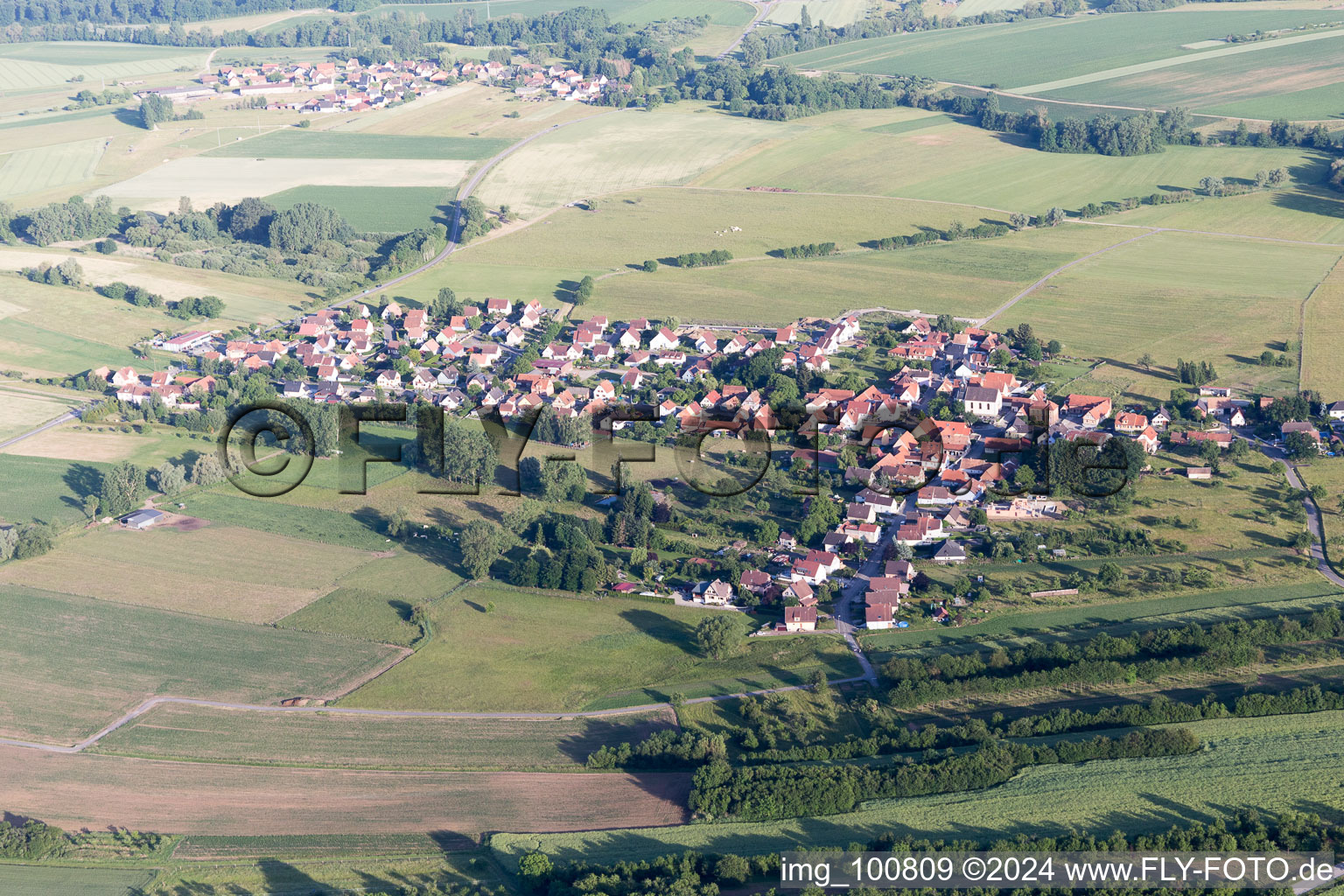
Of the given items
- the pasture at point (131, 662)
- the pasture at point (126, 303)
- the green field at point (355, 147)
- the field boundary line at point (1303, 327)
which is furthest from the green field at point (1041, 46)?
the pasture at point (131, 662)

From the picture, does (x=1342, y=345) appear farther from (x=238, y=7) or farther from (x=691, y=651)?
(x=238, y=7)

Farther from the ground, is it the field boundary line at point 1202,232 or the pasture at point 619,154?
the pasture at point 619,154

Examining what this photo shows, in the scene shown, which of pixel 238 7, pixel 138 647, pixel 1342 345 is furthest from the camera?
pixel 238 7

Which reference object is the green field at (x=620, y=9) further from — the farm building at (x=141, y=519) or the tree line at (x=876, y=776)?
the tree line at (x=876, y=776)

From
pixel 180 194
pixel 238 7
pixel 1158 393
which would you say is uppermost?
pixel 238 7

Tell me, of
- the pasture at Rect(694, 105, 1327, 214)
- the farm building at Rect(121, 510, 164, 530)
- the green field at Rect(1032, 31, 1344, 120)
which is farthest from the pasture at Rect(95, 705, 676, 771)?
the green field at Rect(1032, 31, 1344, 120)

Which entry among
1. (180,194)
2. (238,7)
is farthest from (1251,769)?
(238,7)
